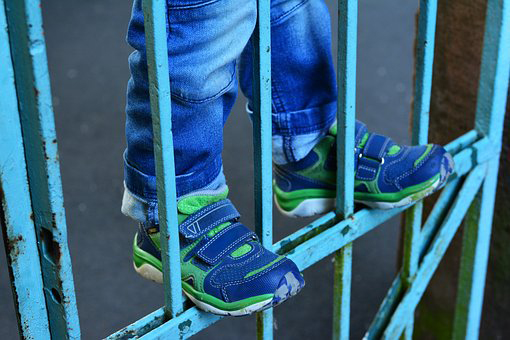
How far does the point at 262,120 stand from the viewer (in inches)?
42.7

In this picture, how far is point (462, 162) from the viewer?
1460mm

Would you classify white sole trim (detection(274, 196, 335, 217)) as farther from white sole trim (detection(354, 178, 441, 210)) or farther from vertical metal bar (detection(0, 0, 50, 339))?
vertical metal bar (detection(0, 0, 50, 339))

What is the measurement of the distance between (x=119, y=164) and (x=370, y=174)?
1.91 meters

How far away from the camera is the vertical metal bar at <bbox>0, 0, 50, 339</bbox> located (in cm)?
83

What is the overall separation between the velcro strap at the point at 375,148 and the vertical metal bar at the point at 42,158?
0.56 m

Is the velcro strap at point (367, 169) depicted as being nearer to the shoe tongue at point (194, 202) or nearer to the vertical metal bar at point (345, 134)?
the vertical metal bar at point (345, 134)

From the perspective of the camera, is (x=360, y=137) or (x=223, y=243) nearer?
(x=223, y=243)

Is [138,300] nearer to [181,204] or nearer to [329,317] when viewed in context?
[329,317]

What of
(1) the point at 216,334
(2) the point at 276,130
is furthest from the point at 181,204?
(1) the point at 216,334

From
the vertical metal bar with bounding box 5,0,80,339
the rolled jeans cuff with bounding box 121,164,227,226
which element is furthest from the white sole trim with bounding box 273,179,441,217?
the vertical metal bar with bounding box 5,0,80,339

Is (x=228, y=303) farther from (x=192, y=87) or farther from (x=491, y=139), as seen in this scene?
(x=491, y=139)

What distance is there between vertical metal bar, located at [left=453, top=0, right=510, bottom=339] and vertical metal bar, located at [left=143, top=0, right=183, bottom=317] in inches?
29.1

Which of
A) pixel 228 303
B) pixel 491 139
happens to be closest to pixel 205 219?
pixel 228 303

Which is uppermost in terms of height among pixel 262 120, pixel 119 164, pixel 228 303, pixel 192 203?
pixel 262 120
